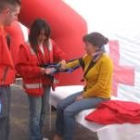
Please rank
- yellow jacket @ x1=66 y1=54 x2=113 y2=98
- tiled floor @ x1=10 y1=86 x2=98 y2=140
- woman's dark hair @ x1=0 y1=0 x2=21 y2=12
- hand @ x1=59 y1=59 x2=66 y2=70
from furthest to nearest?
1. tiled floor @ x1=10 y1=86 x2=98 y2=140
2. hand @ x1=59 y1=59 x2=66 y2=70
3. yellow jacket @ x1=66 y1=54 x2=113 y2=98
4. woman's dark hair @ x1=0 y1=0 x2=21 y2=12

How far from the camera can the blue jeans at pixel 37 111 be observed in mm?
3238

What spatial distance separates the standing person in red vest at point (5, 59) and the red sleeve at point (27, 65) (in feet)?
2.28

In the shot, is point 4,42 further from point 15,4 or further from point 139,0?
point 139,0

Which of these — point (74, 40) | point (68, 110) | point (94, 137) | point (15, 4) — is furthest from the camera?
point (74, 40)

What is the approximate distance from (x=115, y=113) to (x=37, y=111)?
72cm

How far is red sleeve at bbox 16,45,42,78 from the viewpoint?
3.17 m

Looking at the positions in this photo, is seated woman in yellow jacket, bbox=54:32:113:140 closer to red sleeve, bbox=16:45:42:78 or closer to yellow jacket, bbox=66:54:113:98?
yellow jacket, bbox=66:54:113:98

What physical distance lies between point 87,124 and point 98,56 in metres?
0.59

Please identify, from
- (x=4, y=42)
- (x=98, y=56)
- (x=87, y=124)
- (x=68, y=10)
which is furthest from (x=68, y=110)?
(x=68, y=10)

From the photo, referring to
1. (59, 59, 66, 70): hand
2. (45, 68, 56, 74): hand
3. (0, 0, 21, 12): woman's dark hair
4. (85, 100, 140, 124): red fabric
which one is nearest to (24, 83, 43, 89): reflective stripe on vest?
(45, 68, 56, 74): hand

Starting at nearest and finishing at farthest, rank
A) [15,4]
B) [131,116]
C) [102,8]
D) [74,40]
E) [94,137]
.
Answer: [15,4]
[131,116]
[94,137]
[74,40]
[102,8]

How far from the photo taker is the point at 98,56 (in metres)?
3.20

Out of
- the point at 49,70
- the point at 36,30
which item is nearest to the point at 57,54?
the point at 49,70

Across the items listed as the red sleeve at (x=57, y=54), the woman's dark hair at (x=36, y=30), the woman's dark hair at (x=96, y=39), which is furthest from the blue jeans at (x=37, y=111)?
the woman's dark hair at (x=96, y=39)
